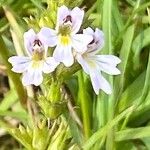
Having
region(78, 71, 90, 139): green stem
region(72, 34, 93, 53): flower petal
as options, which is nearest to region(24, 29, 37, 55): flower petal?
region(72, 34, 93, 53): flower petal

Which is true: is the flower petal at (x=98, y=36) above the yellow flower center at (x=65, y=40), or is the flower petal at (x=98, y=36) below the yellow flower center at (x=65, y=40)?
below

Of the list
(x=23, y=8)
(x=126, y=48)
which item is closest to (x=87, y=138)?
(x=126, y=48)

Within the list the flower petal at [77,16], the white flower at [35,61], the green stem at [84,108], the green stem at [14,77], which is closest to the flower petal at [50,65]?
the white flower at [35,61]

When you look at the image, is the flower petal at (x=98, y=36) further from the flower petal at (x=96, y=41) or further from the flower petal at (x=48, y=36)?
the flower petal at (x=48, y=36)

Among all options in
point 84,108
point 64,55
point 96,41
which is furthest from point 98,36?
point 84,108

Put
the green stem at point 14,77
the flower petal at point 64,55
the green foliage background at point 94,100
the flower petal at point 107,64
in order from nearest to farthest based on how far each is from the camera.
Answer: the flower petal at point 64,55
the flower petal at point 107,64
the green foliage background at point 94,100
the green stem at point 14,77

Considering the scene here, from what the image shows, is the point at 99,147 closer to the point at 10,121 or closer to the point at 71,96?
the point at 71,96

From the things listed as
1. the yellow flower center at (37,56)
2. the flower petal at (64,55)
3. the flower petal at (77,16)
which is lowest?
the yellow flower center at (37,56)

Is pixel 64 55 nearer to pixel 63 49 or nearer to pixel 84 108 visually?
pixel 63 49
